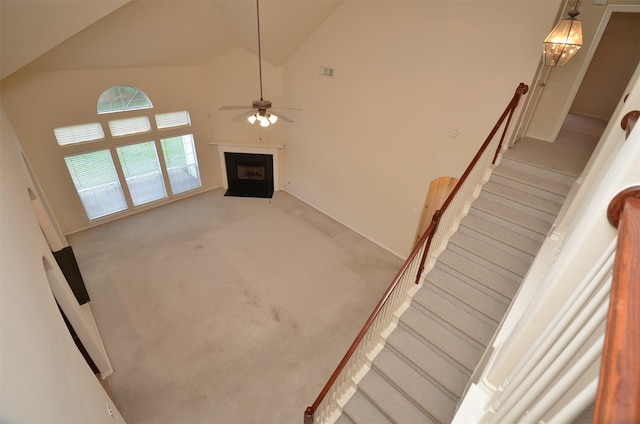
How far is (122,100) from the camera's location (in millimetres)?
7414

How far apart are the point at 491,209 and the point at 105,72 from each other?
836cm

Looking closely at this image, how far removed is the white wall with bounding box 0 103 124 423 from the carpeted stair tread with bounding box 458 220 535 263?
14.2ft

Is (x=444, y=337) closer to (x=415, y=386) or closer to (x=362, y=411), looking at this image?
(x=415, y=386)

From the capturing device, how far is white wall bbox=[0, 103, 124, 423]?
123cm

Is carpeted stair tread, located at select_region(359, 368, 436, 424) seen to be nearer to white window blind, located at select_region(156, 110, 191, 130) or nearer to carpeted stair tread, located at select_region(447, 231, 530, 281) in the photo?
carpeted stair tread, located at select_region(447, 231, 530, 281)

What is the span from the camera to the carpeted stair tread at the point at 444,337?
3.37 m

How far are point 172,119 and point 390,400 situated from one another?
851 cm

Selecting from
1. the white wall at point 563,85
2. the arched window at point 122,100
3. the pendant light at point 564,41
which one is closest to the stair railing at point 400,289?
the pendant light at point 564,41

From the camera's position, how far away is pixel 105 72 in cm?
679

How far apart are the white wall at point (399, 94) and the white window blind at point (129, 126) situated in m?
3.95

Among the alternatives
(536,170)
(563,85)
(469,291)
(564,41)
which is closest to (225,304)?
(469,291)

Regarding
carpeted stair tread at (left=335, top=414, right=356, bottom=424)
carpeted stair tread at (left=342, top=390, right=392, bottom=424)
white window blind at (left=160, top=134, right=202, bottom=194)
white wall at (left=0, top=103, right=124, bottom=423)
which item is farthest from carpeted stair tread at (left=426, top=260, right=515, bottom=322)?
white window blind at (left=160, top=134, right=202, bottom=194)

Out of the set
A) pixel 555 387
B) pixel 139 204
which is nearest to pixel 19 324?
pixel 555 387

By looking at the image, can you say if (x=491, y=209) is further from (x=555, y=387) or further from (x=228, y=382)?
(x=228, y=382)
